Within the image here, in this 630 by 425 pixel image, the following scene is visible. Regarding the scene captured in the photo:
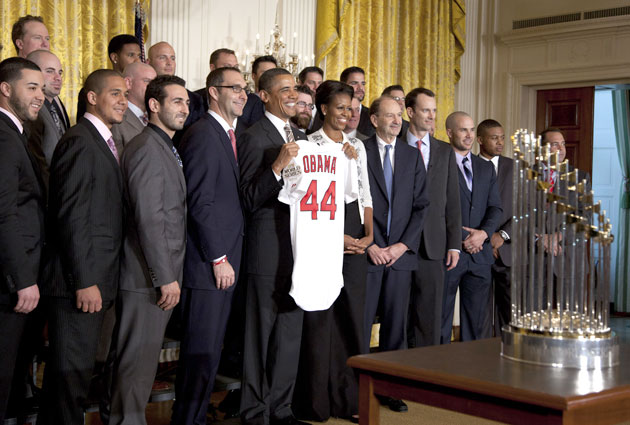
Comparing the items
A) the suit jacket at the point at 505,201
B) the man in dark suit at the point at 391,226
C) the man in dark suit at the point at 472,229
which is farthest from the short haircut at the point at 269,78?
the suit jacket at the point at 505,201

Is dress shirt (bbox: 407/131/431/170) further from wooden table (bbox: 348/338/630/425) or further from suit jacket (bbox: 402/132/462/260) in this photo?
wooden table (bbox: 348/338/630/425)

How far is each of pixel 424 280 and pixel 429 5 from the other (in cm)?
476

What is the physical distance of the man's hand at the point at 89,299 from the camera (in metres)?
2.98

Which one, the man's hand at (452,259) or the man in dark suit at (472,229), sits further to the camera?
the man in dark suit at (472,229)

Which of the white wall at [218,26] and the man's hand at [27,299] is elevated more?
the white wall at [218,26]

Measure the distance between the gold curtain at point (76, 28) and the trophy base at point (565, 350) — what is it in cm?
432

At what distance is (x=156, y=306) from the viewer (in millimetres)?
3195

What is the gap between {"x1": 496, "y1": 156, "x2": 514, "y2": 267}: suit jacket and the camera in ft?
17.0

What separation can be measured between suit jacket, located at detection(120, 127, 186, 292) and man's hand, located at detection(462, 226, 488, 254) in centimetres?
226

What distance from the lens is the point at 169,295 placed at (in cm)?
314

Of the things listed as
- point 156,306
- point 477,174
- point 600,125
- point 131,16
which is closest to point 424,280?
point 477,174

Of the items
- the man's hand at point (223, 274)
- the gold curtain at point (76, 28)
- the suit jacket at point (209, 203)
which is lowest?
the man's hand at point (223, 274)

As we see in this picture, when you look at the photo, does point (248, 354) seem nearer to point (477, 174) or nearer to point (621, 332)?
point (477, 174)

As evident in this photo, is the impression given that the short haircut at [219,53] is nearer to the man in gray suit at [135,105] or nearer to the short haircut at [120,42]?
the short haircut at [120,42]
